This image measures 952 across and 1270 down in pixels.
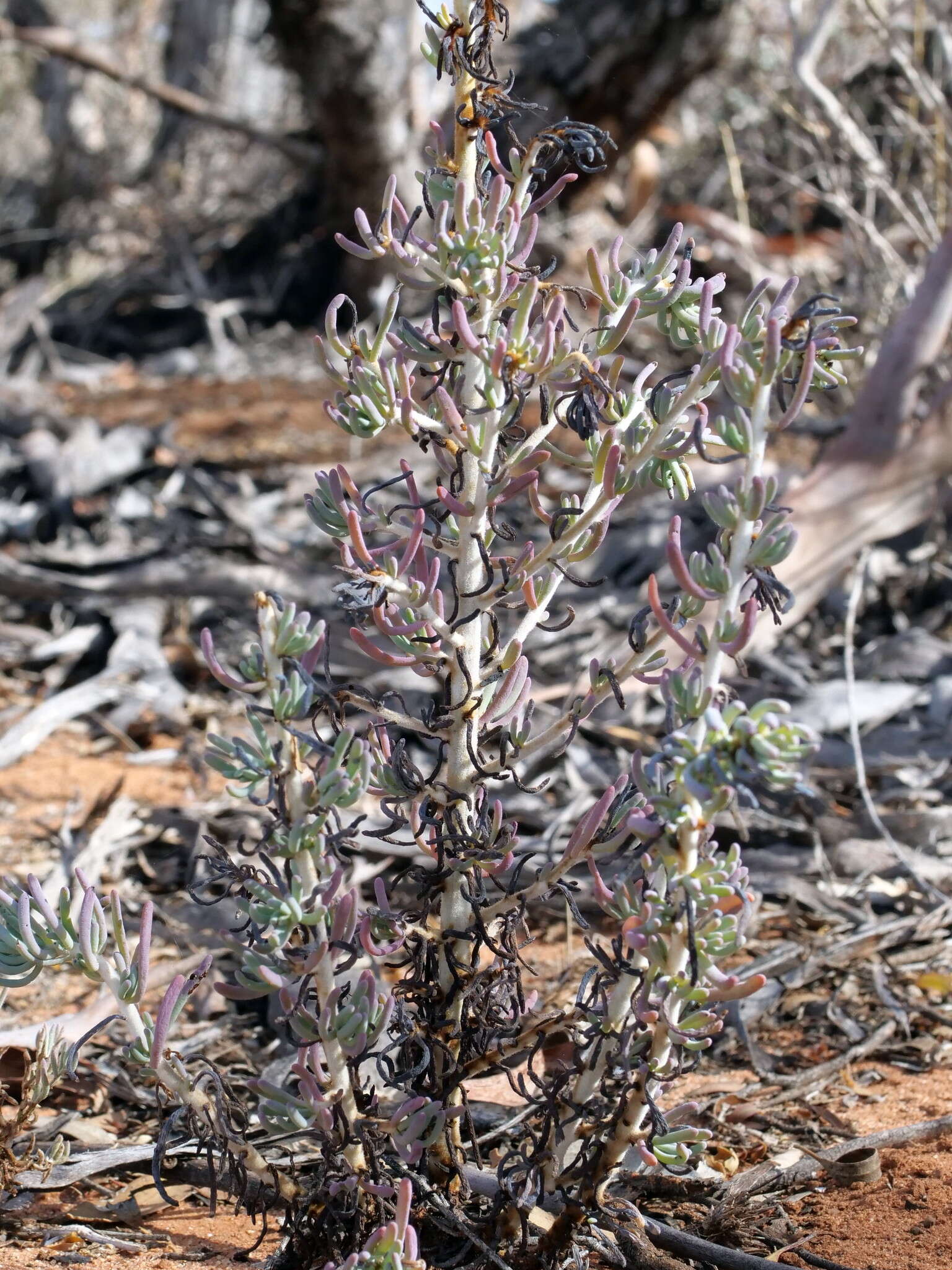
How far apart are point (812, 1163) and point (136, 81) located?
806 centimetres

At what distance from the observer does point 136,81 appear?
7969 mm

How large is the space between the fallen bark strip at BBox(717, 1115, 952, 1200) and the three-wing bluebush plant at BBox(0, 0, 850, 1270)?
238 mm

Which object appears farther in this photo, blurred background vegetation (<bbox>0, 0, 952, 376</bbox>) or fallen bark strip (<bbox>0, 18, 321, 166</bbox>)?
fallen bark strip (<bbox>0, 18, 321, 166</bbox>)

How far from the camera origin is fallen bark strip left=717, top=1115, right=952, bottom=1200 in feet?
5.06

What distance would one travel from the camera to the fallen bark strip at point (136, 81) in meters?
7.94

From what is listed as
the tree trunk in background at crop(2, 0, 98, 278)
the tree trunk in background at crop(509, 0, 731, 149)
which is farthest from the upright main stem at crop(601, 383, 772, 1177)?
the tree trunk in background at crop(2, 0, 98, 278)

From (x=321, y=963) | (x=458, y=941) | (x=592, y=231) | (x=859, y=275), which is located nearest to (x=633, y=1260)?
(x=458, y=941)

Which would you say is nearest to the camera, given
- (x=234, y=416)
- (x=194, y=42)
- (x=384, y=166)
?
(x=234, y=416)

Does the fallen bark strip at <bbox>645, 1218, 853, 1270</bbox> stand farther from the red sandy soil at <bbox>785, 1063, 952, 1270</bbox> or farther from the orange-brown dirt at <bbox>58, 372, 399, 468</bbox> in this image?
the orange-brown dirt at <bbox>58, 372, 399, 468</bbox>

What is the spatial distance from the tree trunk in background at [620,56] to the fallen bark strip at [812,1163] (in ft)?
21.9

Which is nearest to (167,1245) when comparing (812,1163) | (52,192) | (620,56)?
(812,1163)

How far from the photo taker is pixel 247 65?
13.5m

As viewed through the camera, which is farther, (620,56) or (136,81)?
(136,81)

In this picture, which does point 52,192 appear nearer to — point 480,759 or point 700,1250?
point 480,759
